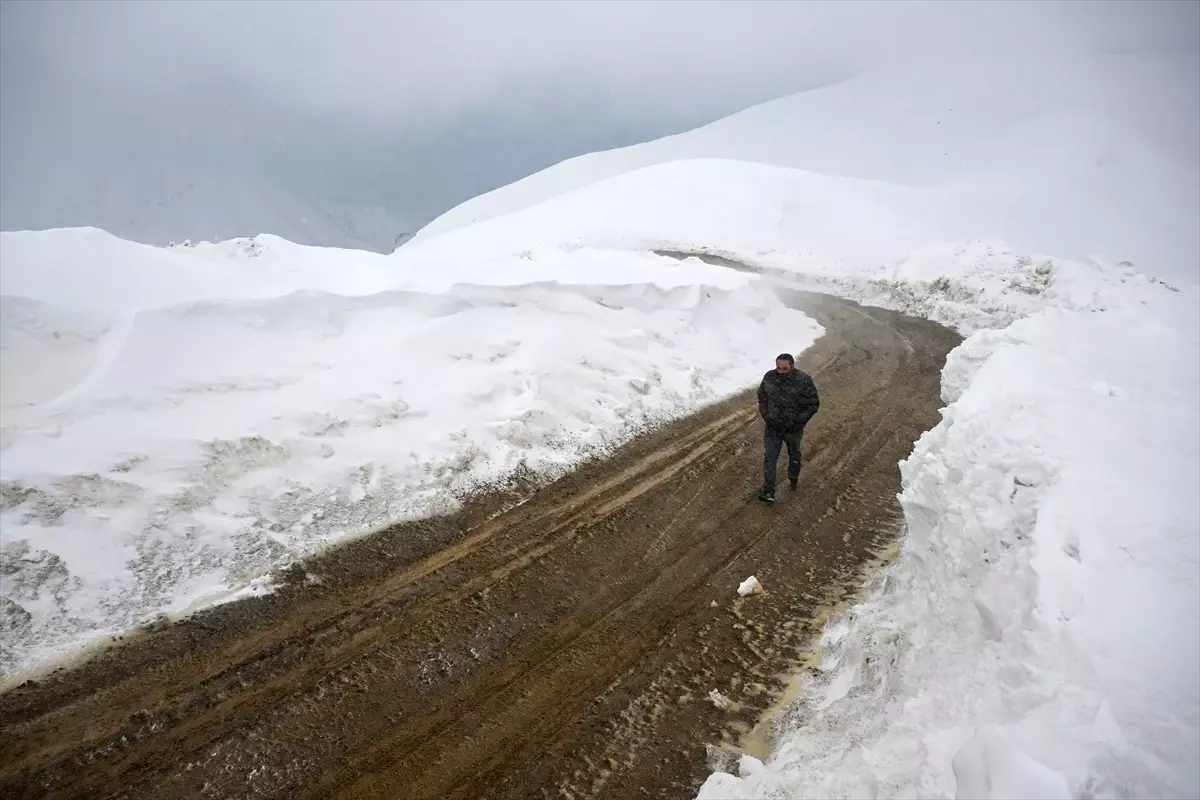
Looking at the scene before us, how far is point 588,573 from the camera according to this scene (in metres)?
5.55

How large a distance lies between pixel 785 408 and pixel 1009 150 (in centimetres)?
5847

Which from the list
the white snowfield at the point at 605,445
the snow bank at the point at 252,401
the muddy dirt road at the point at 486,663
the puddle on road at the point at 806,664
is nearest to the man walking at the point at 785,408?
the muddy dirt road at the point at 486,663

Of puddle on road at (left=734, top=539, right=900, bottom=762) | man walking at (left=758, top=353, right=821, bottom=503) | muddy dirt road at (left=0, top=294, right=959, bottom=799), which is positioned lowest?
puddle on road at (left=734, top=539, right=900, bottom=762)

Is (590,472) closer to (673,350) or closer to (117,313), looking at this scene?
(673,350)

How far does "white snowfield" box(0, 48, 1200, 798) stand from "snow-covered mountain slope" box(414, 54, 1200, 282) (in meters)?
25.9

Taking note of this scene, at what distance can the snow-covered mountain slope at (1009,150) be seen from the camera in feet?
124

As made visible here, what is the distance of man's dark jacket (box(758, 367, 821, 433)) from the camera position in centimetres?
698

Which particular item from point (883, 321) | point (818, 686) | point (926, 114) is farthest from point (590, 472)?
point (926, 114)

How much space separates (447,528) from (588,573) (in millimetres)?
1487

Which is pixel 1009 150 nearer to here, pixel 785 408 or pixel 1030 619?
pixel 785 408

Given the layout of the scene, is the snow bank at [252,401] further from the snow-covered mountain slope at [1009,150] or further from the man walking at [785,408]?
the snow-covered mountain slope at [1009,150]

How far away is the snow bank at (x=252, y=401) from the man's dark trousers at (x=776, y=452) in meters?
2.01

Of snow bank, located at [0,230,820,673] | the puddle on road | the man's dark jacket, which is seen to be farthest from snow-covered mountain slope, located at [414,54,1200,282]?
the puddle on road

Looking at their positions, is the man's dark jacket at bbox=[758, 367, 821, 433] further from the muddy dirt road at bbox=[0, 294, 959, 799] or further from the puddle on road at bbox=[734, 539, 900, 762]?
the puddle on road at bbox=[734, 539, 900, 762]
